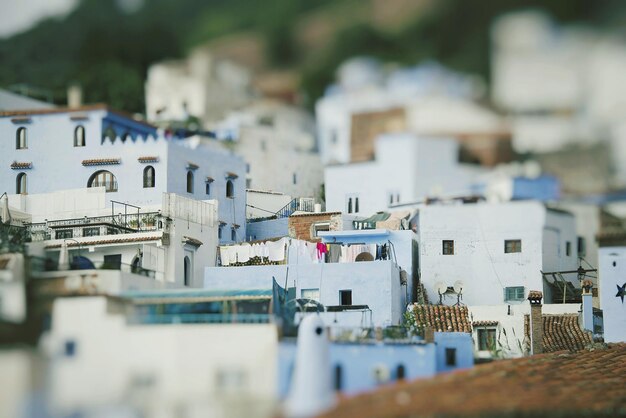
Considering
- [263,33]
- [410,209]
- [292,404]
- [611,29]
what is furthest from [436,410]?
[410,209]

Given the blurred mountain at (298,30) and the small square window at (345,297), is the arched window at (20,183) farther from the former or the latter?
the small square window at (345,297)

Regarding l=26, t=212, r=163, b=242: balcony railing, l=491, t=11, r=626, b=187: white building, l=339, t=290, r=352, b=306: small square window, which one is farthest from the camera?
l=26, t=212, r=163, b=242: balcony railing

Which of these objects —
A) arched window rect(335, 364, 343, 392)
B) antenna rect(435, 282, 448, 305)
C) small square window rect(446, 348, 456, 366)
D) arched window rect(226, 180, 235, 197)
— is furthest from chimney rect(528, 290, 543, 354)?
arched window rect(335, 364, 343, 392)

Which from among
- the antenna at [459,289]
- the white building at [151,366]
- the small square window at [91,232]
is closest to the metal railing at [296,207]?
the antenna at [459,289]

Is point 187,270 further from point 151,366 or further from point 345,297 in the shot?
point 151,366

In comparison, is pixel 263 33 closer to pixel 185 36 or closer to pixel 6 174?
pixel 185 36

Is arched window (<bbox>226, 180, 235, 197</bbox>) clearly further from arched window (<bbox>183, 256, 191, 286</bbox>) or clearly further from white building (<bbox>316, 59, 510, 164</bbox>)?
arched window (<bbox>183, 256, 191, 286</bbox>)

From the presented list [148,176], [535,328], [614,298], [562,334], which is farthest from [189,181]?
[614,298]
